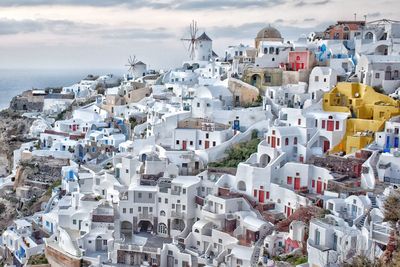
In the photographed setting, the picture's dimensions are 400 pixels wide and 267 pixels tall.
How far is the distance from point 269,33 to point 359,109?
1578 centimetres

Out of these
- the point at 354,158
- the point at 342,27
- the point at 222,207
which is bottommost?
the point at 222,207

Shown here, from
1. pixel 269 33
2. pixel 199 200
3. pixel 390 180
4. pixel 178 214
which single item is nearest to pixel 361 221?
pixel 390 180

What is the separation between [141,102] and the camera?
39906mm

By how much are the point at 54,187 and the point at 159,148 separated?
7.52 metres

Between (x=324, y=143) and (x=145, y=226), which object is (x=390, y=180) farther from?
(x=145, y=226)

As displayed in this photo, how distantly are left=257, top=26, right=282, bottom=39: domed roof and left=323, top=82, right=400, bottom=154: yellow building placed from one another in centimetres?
1355

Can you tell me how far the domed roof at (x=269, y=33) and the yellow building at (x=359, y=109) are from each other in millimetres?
13549

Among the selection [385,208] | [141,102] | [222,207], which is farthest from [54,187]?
[385,208]

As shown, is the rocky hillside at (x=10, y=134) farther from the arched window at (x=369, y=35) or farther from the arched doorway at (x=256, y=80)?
the arched window at (x=369, y=35)

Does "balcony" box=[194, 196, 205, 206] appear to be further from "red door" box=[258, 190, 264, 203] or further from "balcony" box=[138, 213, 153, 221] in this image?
"red door" box=[258, 190, 264, 203]

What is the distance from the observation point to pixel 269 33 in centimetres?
4156

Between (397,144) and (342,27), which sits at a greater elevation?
(342,27)

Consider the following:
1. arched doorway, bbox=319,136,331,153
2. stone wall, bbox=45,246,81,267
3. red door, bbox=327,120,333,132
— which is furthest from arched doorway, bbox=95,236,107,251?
red door, bbox=327,120,333,132

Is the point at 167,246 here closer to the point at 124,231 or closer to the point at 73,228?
the point at 124,231
